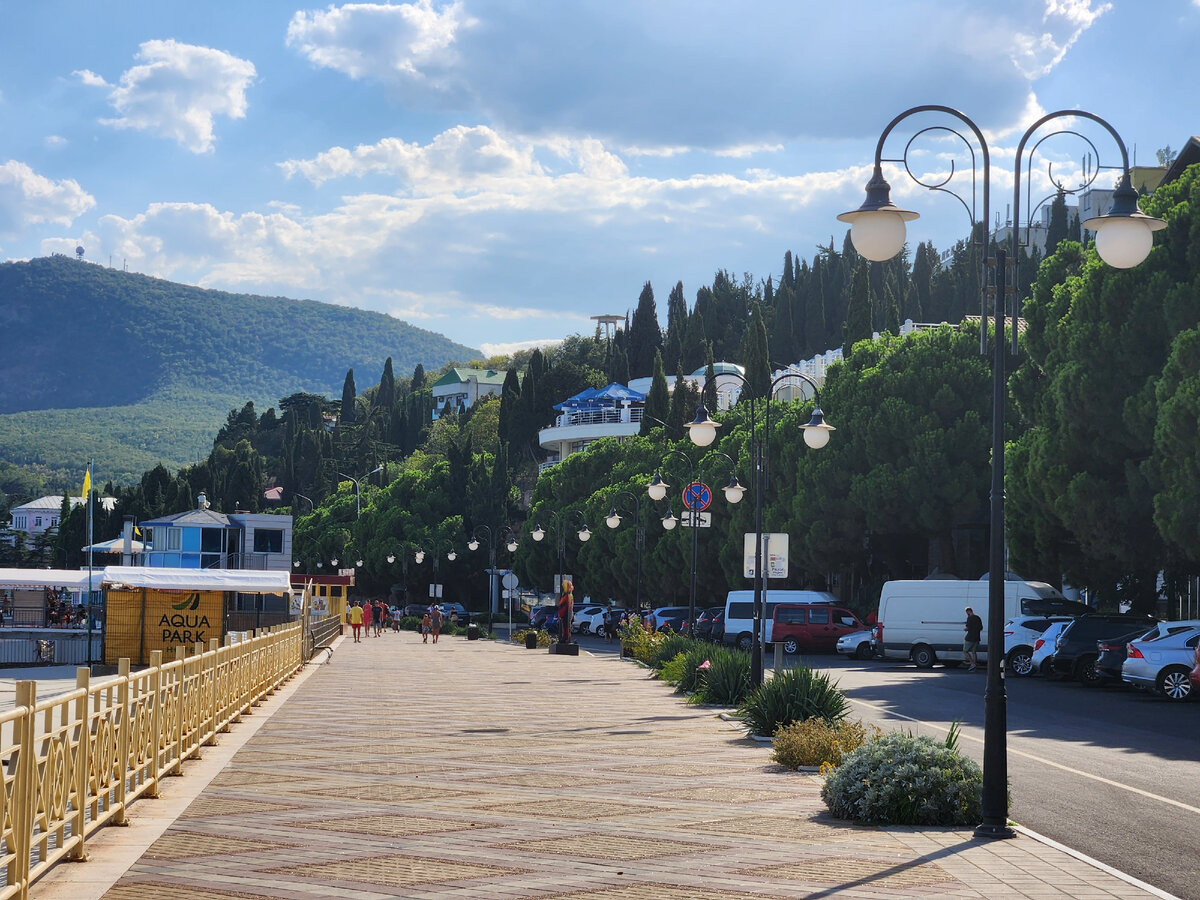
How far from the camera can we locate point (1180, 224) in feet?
98.5

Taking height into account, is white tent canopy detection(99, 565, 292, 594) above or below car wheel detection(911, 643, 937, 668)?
above

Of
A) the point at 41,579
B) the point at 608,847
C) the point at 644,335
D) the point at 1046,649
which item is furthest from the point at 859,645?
the point at 644,335

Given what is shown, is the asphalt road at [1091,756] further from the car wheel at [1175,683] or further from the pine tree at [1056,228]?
the pine tree at [1056,228]

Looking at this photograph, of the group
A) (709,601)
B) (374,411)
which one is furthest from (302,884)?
(374,411)

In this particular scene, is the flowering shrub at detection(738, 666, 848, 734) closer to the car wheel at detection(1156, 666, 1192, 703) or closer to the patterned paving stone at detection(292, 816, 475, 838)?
the patterned paving stone at detection(292, 816, 475, 838)

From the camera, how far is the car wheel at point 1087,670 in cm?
2890

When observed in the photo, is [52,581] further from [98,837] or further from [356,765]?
[98,837]

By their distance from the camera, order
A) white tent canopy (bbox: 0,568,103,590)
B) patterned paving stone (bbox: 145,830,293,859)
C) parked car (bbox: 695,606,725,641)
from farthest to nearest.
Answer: parked car (bbox: 695,606,725,641) → white tent canopy (bbox: 0,568,103,590) → patterned paving stone (bbox: 145,830,293,859)

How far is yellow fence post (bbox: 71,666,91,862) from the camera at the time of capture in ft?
25.7

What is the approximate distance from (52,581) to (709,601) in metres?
31.8

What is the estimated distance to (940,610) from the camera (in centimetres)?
3628

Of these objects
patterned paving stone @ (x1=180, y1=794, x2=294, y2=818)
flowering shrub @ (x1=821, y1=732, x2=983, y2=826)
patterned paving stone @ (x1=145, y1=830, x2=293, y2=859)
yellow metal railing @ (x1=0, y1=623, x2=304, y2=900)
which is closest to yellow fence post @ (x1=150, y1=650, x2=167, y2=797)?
yellow metal railing @ (x1=0, y1=623, x2=304, y2=900)

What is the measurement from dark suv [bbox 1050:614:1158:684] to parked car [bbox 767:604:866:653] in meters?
12.9

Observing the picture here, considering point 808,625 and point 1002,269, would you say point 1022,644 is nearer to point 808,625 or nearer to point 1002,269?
point 808,625
